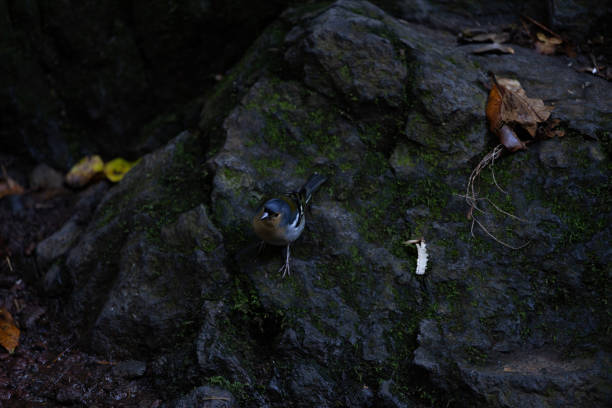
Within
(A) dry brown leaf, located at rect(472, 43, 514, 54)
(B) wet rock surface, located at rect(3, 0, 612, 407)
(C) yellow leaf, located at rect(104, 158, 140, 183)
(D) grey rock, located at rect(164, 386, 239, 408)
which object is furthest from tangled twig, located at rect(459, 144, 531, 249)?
(C) yellow leaf, located at rect(104, 158, 140, 183)

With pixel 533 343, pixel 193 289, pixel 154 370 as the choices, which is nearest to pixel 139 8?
pixel 193 289

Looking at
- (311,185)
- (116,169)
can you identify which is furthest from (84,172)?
(311,185)

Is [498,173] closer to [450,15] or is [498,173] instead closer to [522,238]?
[522,238]

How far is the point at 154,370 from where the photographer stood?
3562mm

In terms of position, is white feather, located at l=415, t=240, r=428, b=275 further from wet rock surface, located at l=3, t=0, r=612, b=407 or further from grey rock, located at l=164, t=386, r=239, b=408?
grey rock, located at l=164, t=386, r=239, b=408

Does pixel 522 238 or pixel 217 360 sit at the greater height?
pixel 522 238

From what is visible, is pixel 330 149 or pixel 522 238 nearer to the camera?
pixel 522 238

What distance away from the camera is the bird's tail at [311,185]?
3992 mm

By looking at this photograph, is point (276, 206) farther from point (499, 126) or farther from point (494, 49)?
point (494, 49)

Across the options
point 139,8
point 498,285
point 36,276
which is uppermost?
point 139,8

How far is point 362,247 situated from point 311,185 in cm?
76

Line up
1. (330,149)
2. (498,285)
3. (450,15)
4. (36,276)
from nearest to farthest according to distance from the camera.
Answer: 1. (498,285)
2. (330,149)
3. (36,276)
4. (450,15)

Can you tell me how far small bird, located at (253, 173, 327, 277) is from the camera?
11.2ft

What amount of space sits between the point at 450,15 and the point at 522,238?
3.49 m
